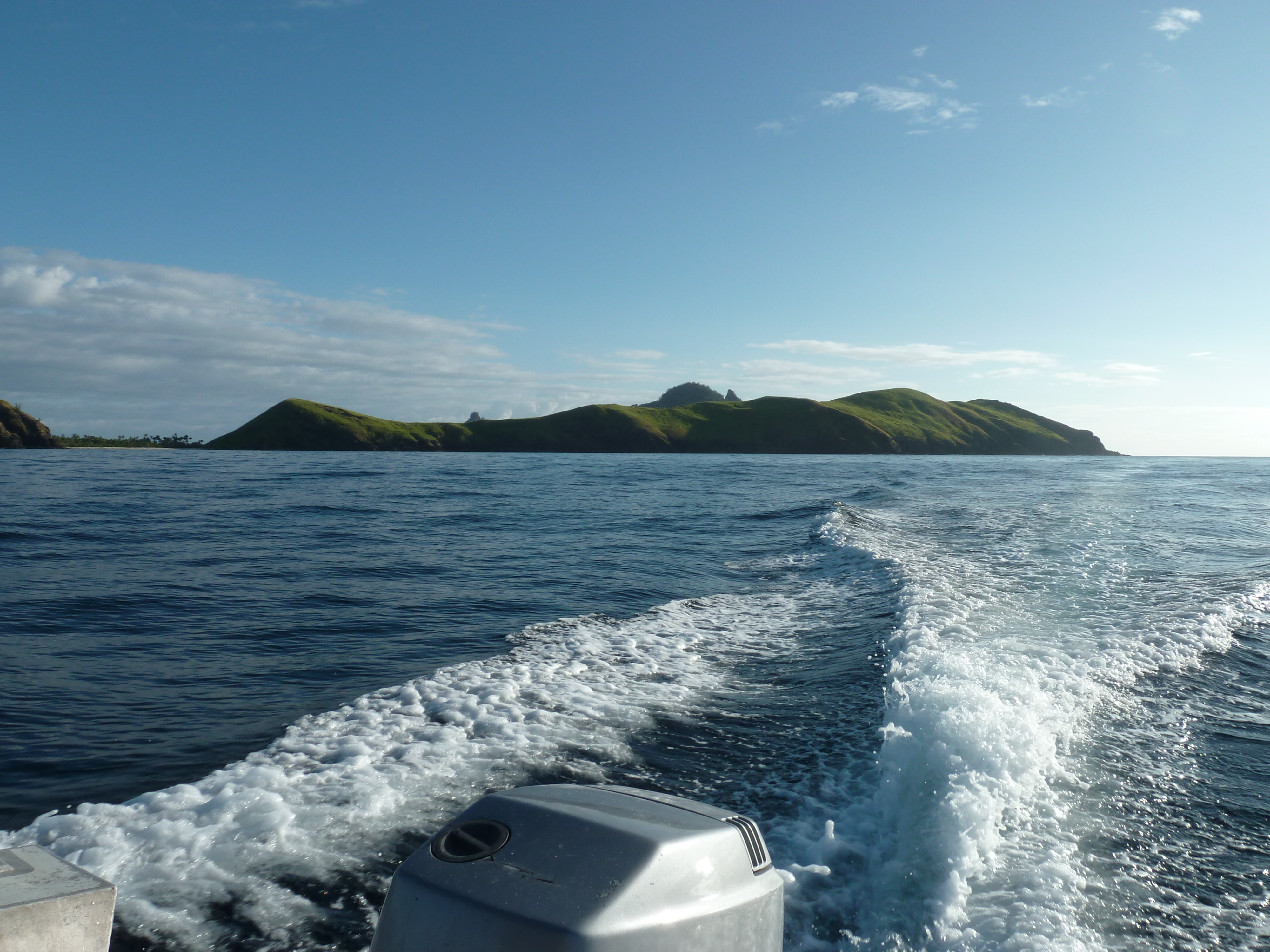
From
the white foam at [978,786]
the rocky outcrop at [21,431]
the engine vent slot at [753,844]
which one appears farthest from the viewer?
the rocky outcrop at [21,431]

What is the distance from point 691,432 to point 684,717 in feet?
338

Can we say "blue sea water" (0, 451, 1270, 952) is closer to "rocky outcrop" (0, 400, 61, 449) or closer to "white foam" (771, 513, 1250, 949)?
"white foam" (771, 513, 1250, 949)

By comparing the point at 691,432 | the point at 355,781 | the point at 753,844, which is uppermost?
the point at 691,432

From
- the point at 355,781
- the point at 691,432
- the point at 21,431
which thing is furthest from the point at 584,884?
the point at 691,432

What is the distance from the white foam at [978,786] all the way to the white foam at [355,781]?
1649 millimetres

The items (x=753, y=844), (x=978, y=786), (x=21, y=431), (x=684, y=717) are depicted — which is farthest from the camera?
(x=21, y=431)

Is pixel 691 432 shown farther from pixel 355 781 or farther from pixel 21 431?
pixel 355 781

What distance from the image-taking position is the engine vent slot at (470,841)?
2238mm

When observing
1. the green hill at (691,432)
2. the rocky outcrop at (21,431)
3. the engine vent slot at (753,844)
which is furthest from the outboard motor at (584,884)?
the green hill at (691,432)

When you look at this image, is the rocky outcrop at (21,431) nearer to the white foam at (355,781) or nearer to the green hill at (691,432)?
the green hill at (691,432)

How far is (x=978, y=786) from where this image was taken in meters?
4.48

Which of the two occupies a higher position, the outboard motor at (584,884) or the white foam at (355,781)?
the outboard motor at (584,884)

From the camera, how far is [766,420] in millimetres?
111375

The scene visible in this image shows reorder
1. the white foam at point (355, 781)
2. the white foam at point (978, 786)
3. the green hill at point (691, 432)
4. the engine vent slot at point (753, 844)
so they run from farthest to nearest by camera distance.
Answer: the green hill at point (691, 432)
the white foam at point (355, 781)
the white foam at point (978, 786)
the engine vent slot at point (753, 844)
